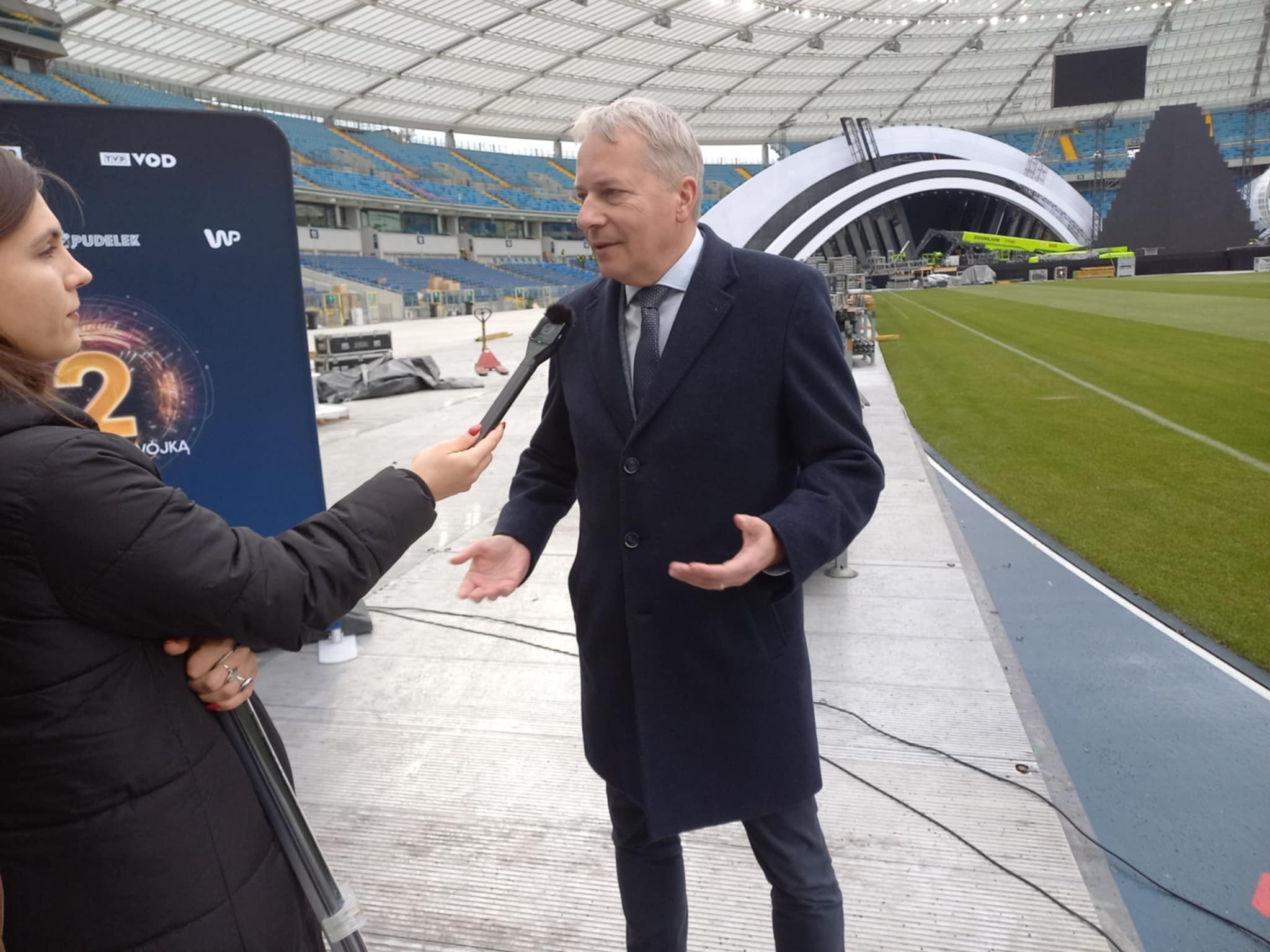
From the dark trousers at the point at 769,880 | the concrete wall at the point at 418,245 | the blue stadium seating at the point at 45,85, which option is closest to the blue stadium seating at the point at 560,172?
the concrete wall at the point at 418,245

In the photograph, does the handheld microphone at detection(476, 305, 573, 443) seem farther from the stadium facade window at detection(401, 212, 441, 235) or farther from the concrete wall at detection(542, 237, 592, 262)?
the concrete wall at detection(542, 237, 592, 262)

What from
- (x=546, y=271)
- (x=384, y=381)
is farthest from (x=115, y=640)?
(x=546, y=271)

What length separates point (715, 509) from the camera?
169 cm

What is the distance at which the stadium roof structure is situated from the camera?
3816 cm

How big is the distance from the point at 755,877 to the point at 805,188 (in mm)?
15486

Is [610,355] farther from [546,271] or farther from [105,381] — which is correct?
[546,271]

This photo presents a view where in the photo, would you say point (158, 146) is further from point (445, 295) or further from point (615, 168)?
point (445, 295)

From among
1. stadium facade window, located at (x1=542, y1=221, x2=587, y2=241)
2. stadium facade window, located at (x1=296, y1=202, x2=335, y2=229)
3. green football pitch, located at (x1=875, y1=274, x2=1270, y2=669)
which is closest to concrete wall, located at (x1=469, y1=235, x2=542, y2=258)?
stadium facade window, located at (x1=542, y1=221, x2=587, y2=241)

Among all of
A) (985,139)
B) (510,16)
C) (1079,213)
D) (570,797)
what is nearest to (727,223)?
(570,797)

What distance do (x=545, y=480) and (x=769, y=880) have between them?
1.01 m

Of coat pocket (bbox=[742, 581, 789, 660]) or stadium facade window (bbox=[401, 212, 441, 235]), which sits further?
stadium facade window (bbox=[401, 212, 441, 235])

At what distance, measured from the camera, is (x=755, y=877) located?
2535 mm

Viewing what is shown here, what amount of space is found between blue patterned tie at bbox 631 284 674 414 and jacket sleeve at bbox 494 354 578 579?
0.85 ft

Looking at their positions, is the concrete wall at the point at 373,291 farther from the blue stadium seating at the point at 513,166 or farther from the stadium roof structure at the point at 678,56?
the blue stadium seating at the point at 513,166
